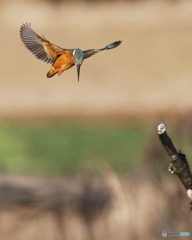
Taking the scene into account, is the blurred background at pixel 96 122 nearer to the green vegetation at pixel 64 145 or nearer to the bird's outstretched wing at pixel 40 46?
the green vegetation at pixel 64 145

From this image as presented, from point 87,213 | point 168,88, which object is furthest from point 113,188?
point 168,88

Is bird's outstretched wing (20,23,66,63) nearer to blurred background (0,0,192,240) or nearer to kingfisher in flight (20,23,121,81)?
kingfisher in flight (20,23,121,81)

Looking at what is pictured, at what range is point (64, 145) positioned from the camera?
449cm

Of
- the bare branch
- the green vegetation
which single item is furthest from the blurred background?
the bare branch

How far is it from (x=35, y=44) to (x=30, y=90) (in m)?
5.04

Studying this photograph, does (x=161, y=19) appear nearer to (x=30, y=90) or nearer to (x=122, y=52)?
(x=122, y=52)

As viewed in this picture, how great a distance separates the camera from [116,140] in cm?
469

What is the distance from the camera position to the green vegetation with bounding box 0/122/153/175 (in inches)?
142

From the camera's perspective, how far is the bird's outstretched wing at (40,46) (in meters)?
1.49

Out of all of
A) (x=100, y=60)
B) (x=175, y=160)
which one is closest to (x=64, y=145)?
(x=100, y=60)

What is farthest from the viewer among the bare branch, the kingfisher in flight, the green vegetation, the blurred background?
the green vegetation

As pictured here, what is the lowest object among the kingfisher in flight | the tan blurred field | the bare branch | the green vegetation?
the bare branch

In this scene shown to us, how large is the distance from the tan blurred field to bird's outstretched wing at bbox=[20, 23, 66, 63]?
12.7 feet

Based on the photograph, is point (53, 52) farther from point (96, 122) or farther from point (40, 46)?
point (96, 122)
